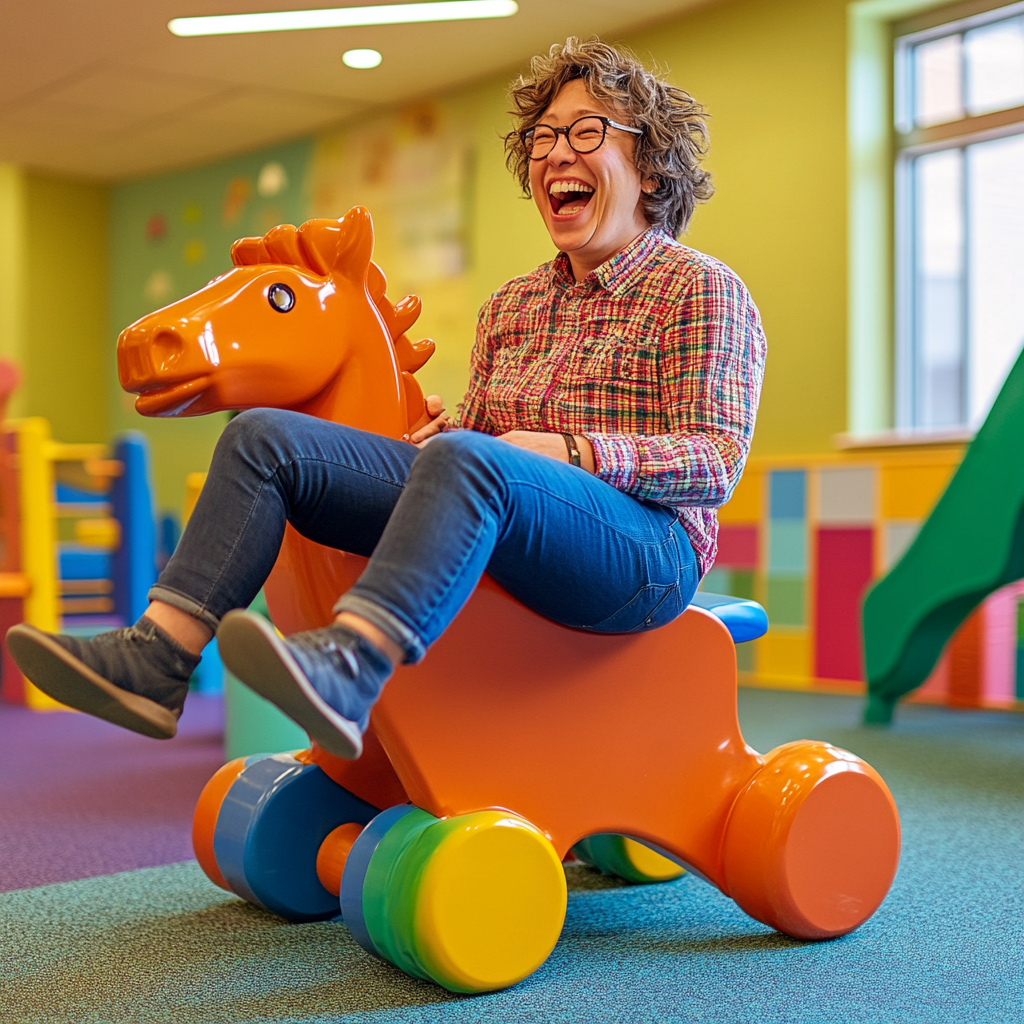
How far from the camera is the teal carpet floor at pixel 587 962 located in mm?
1202

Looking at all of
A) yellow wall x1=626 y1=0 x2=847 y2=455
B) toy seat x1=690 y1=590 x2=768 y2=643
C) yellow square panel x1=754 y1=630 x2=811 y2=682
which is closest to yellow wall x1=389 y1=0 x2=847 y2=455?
yellow wall x1=626 y1=0 x2=847 y2=455

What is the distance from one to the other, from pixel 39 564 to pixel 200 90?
2673mm

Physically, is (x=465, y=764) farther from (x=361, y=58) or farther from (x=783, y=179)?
(x=361, y=58)

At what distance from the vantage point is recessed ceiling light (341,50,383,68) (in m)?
5.07

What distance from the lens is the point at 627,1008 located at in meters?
1.21

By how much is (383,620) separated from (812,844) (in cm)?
65

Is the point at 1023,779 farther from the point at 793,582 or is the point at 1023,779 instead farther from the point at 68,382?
→ the point at 68,382

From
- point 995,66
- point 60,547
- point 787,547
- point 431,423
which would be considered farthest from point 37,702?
point 995,66

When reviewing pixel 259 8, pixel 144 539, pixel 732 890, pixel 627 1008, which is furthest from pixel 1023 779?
pixel 259 8

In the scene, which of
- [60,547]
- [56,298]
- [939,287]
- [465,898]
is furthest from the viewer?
[56,298]

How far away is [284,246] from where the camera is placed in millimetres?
1374

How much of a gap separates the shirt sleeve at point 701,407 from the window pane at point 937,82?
322 centimetres

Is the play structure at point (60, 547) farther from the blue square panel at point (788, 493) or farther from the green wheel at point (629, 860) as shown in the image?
the green wheel at point (629, 860)

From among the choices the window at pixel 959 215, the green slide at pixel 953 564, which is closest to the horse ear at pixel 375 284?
the green slide at pixel 953 564
